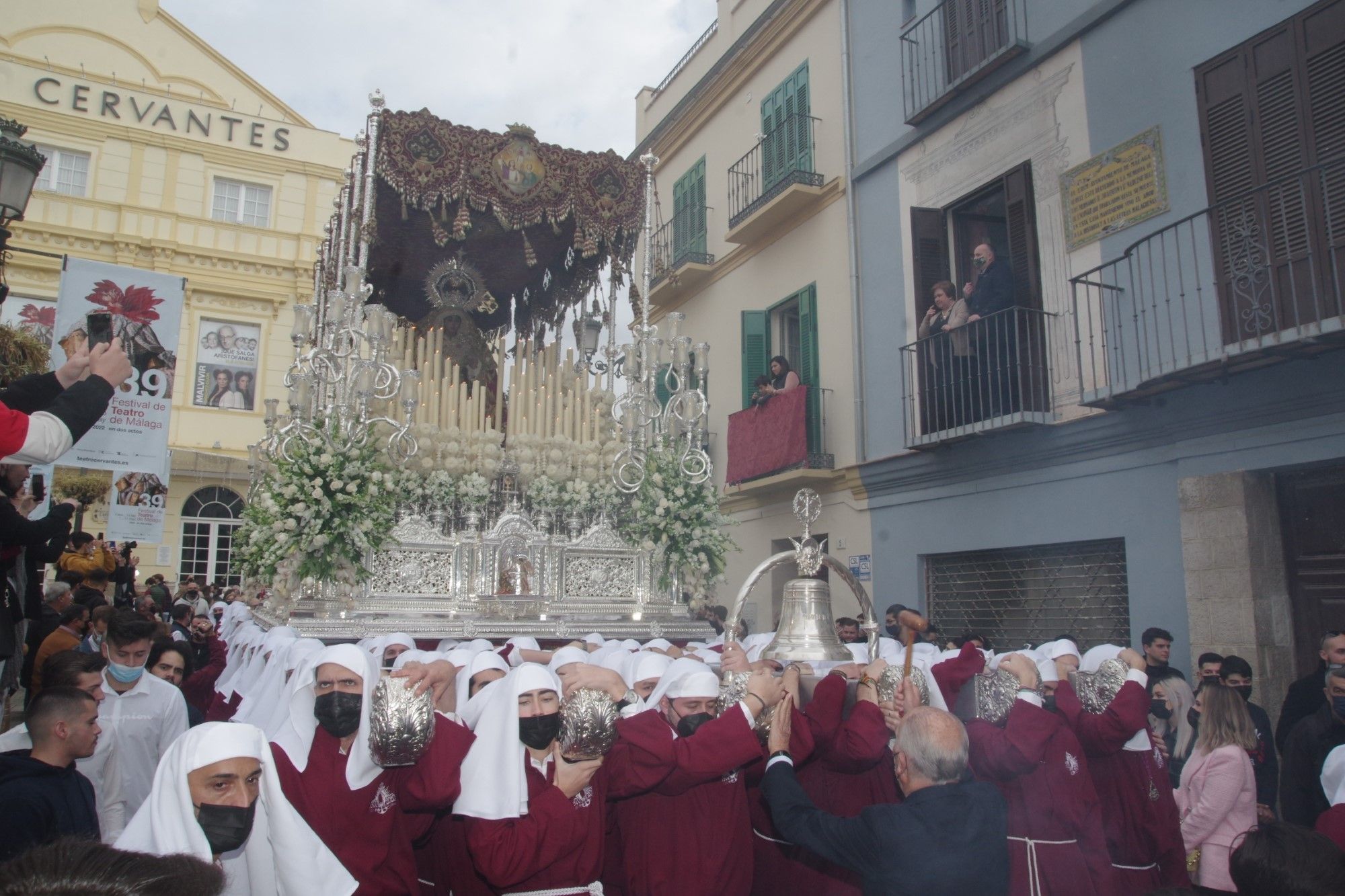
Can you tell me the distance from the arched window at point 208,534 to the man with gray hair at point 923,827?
19367mm

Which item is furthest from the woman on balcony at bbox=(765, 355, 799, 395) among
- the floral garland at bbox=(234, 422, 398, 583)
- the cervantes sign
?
the cervantes sign

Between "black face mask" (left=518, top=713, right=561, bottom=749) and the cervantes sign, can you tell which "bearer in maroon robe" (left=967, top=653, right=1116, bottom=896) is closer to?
"black face mask" (left=518, top=713, right=561, bottom=749)

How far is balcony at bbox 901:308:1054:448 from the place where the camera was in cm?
902

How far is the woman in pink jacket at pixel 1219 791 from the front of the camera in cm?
440

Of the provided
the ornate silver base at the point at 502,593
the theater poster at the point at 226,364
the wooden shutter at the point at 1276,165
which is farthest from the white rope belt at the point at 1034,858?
the theater poster at the point at 226,364

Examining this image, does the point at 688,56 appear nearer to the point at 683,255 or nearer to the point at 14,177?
the point at 683,255

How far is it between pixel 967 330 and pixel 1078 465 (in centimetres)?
174

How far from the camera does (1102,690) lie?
4066mm

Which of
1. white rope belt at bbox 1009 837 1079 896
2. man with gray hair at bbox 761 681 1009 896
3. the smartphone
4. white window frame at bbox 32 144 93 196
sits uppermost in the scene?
white window frame at bbox 32 144 93 196

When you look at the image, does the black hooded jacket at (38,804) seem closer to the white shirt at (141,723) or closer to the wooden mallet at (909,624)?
the white shirt at (141,723)

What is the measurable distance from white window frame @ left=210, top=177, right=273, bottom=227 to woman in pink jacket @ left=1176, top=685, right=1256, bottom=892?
20.9m

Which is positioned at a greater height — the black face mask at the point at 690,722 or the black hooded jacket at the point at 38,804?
the black face mask at the point at 690,722

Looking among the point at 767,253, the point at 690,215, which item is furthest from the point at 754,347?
the point at 690,215

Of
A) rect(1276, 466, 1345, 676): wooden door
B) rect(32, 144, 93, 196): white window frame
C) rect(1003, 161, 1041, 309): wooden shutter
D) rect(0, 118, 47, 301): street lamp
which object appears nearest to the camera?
rect(0, 118, 47, 301): street lamp
